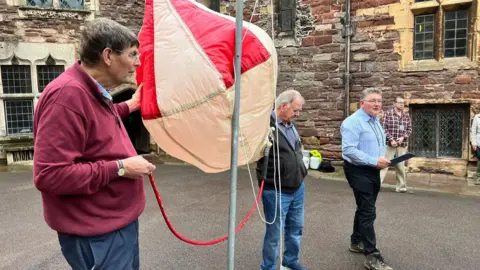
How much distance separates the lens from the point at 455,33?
25.1ft

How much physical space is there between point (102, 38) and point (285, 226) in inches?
93.2

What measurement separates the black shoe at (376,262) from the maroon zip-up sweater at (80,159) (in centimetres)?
257

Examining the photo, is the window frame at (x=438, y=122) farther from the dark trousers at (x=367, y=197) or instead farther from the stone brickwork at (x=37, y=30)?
the stone brickwork at (x=37, y=30)

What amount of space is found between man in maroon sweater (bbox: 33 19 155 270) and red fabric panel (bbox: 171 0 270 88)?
0.94 feet

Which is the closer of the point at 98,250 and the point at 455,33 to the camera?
the point at 98,250

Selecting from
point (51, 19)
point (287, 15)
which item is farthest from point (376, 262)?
point (51, 19)

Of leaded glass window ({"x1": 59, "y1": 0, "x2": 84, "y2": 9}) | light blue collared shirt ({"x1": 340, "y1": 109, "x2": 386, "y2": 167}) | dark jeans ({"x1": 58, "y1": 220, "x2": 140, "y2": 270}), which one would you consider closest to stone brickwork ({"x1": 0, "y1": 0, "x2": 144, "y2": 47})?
leaded glass window ({"x1": 59, "y1": 0, "x2": 84, "y2": 9})

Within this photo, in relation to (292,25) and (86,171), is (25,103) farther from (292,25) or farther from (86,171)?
(86,171)

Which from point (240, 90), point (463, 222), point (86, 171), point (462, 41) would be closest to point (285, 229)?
point (240, 90)

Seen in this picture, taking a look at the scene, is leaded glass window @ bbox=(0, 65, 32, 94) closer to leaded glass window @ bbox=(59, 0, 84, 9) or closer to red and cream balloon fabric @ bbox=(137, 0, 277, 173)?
leaded glass window @ bbox=(59, 0, 84, 9)

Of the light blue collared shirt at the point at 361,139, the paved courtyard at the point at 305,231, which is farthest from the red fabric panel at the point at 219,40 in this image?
the paved courtyard at the point at 305,231

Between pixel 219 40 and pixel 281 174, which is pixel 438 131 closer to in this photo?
pixel 281 174

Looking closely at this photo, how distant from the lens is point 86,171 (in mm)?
1542

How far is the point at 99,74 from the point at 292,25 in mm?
8167
